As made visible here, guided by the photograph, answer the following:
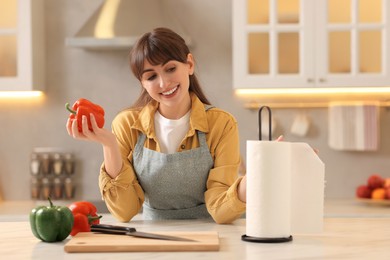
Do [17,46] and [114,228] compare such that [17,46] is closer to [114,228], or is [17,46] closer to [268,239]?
[114,228]

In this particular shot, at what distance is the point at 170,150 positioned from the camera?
239 centimetres

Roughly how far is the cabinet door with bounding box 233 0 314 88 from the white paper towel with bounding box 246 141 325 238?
7.25ft

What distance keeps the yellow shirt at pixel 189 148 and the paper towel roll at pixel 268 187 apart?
39cm

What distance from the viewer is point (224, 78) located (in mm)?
4293

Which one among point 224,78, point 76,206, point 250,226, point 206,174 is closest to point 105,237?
point 76,206

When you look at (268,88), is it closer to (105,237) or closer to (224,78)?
(224,78)

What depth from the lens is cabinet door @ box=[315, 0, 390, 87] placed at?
3891mm

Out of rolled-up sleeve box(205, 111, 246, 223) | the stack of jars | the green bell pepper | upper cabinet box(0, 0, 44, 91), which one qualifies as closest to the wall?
the stack of jars

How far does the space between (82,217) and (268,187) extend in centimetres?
49

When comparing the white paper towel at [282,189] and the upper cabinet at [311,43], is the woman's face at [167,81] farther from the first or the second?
the upper cabinet at [311,43]

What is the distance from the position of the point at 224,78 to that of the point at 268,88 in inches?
17.2

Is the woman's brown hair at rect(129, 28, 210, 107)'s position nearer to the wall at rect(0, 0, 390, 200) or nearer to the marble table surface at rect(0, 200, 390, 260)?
the marble table surface at rect(0, 200, 390, 260)

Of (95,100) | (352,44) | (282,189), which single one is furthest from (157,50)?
(95,100)

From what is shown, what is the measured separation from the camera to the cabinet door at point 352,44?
→ 3.89 meters
